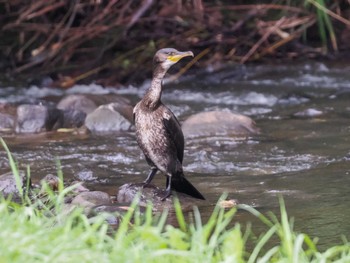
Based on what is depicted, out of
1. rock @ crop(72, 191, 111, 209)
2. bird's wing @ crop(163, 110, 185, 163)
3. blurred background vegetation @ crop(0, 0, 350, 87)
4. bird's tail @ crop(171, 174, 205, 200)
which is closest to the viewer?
rock @ crop(72, 191, 111, 209)

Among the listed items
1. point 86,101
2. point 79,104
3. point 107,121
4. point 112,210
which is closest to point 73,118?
point 107,121

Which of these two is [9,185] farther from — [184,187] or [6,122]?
[6,122]

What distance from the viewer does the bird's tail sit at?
610 centimetres

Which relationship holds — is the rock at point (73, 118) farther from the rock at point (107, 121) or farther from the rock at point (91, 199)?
the rock at point (91, 199)

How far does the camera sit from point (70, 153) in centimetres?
788

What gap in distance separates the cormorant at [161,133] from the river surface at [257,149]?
0.30m

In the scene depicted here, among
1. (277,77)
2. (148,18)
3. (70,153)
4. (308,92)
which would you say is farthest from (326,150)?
(148,18)

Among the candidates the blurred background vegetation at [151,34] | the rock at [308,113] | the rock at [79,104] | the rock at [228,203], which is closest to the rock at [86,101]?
the rock at [79,104]

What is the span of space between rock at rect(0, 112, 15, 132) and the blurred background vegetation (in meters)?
2.34

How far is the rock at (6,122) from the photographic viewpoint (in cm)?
895

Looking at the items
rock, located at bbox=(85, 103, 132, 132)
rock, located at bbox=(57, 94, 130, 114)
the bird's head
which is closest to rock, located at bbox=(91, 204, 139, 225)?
the bird's head

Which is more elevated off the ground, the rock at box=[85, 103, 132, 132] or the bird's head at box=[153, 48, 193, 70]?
the bird's head at box=[153, 48, 193, 70]

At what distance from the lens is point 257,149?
311 inches

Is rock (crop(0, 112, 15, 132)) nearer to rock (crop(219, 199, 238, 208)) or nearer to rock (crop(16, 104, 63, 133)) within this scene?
rock (crop(16, 104, 63, 133))
